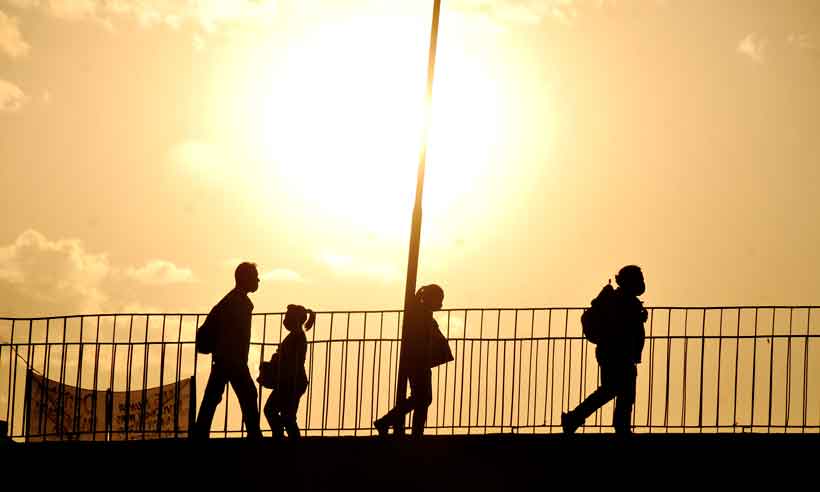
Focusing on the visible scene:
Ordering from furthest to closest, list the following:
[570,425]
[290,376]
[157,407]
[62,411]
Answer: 1. [157,407]
2. [62,411]
3. [290,376]
4. [570,425]

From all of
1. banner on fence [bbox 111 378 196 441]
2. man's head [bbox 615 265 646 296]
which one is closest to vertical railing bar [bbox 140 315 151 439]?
banner on fence [bbox 111 378 196 441]

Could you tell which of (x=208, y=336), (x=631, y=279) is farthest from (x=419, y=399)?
(x=631, y=279)

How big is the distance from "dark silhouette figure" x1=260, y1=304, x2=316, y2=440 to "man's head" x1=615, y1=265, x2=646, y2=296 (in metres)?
3.44

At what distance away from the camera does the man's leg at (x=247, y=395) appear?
13.7 meters

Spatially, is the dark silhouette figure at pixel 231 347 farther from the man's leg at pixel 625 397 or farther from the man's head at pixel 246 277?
the man's leg at pixel 625 397

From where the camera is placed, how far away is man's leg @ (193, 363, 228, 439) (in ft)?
44.6

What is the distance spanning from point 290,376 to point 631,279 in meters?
3.77

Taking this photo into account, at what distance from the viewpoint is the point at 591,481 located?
39.5 ft

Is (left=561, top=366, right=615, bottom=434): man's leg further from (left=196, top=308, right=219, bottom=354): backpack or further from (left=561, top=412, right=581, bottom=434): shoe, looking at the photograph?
(left=196, top=308, right=219, bottom=354): backpack

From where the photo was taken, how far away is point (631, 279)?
46.0ft

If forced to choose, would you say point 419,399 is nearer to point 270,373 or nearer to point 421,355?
point 421,355

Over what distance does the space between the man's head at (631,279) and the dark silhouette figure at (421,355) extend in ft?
6.37

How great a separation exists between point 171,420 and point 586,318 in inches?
231

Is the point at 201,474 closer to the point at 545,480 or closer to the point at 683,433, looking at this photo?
the point at 545,480
